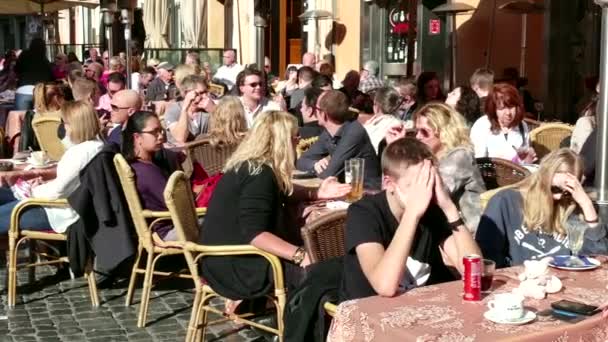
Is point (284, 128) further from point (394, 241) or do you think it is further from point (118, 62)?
point (118, 62)

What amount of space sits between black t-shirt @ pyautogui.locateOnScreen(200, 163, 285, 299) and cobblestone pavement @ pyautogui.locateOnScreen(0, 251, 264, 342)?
2.66 feet

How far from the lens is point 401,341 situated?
3.04 metres

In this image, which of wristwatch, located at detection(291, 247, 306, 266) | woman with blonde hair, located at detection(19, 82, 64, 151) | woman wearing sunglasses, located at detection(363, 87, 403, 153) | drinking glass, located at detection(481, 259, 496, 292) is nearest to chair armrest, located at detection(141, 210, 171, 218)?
wristwatch, located at detection(291, 247, 306, 266)

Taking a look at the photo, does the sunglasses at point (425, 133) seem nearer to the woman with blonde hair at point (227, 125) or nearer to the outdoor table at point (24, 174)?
the woman with blonde hair at point (227, 125)

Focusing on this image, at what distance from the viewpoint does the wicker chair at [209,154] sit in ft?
24.3

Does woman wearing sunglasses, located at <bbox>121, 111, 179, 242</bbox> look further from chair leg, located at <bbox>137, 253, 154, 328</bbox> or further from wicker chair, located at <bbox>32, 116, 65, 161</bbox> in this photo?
wicker chair, located at <bbox>32, 116, 65, 161</bbox>

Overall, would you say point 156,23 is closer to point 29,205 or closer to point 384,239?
point 29,205

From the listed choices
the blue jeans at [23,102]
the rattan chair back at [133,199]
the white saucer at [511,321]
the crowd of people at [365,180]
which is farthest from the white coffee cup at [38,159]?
the blue jeans at [23,102]

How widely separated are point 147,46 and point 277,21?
3.80m

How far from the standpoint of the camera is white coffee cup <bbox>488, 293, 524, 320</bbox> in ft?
10.2

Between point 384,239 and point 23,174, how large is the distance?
164 inches

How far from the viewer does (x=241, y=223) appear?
189 inches

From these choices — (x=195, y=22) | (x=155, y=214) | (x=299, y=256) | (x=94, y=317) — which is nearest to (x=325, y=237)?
(x=299, y=256)

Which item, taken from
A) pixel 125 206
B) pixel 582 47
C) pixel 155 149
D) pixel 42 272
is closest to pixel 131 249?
pixel 125 206
